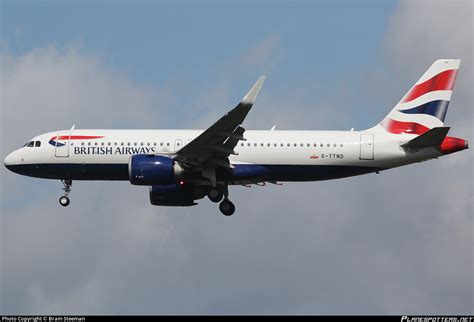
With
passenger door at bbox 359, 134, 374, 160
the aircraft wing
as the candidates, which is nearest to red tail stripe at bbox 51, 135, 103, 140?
the aircraft wing

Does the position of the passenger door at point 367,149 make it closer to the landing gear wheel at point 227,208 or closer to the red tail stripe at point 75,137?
the landing gear wheel at point 227,208

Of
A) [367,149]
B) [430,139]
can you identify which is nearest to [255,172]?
[367,149]

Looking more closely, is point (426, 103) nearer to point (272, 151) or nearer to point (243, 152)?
point (272, 151)

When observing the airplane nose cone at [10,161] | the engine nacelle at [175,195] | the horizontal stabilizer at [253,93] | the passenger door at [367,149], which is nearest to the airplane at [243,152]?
the passenger door at [367,149]

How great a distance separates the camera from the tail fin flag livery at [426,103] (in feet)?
211

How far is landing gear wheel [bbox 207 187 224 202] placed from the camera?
64.0 m

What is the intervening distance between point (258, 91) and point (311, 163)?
8066 millimetres

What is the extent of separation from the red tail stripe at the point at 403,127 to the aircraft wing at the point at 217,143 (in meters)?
9.25

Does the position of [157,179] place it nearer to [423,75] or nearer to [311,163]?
[311,163]

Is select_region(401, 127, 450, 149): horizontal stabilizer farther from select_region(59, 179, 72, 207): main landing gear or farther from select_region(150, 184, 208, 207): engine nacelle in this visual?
select_region(59, 179, 72, 207): main landing gear

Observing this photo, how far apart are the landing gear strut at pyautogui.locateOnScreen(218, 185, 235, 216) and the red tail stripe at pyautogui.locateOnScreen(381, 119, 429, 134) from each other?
9.75m

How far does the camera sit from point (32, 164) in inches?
2544

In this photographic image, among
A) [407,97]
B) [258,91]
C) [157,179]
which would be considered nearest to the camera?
[258,91]

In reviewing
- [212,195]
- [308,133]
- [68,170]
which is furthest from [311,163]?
[68,170]
